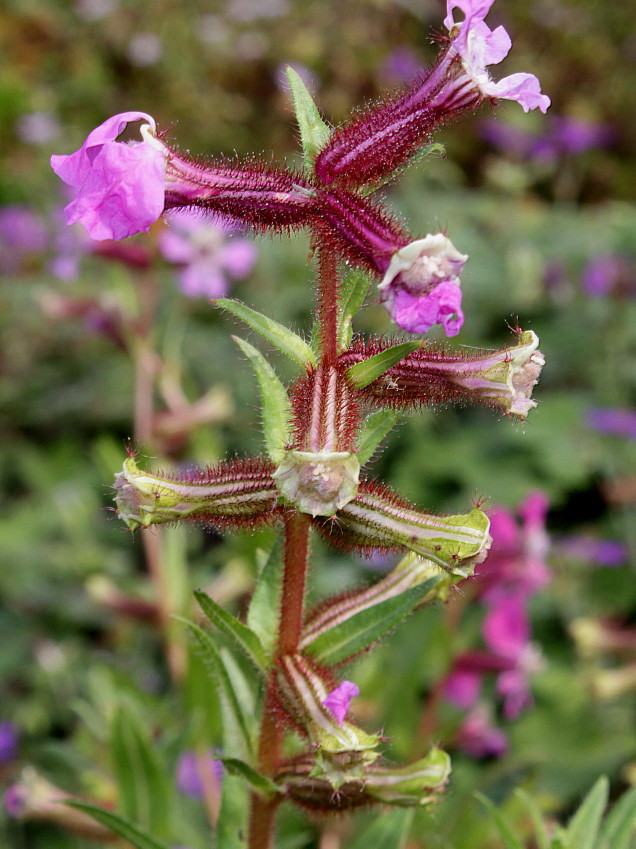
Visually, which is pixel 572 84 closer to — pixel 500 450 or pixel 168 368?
pixel 500 450

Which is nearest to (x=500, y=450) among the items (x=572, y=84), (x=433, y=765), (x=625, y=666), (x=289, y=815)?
(x=625, y=666)

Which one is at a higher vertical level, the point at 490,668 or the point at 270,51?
the point at 270,51

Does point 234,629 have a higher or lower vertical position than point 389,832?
higher

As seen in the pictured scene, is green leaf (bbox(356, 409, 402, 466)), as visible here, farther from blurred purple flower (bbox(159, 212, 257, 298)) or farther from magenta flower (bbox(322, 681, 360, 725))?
blurred purple flower (bbox(159, 212, 257, 298))

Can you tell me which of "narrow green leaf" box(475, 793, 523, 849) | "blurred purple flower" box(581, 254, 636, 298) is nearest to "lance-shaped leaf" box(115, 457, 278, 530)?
"narrow green leaf" box(475, 793, 523, 849)

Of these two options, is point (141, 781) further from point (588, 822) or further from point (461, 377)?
point (461, 377)

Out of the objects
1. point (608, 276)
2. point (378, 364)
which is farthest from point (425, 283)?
point (608, 276)
